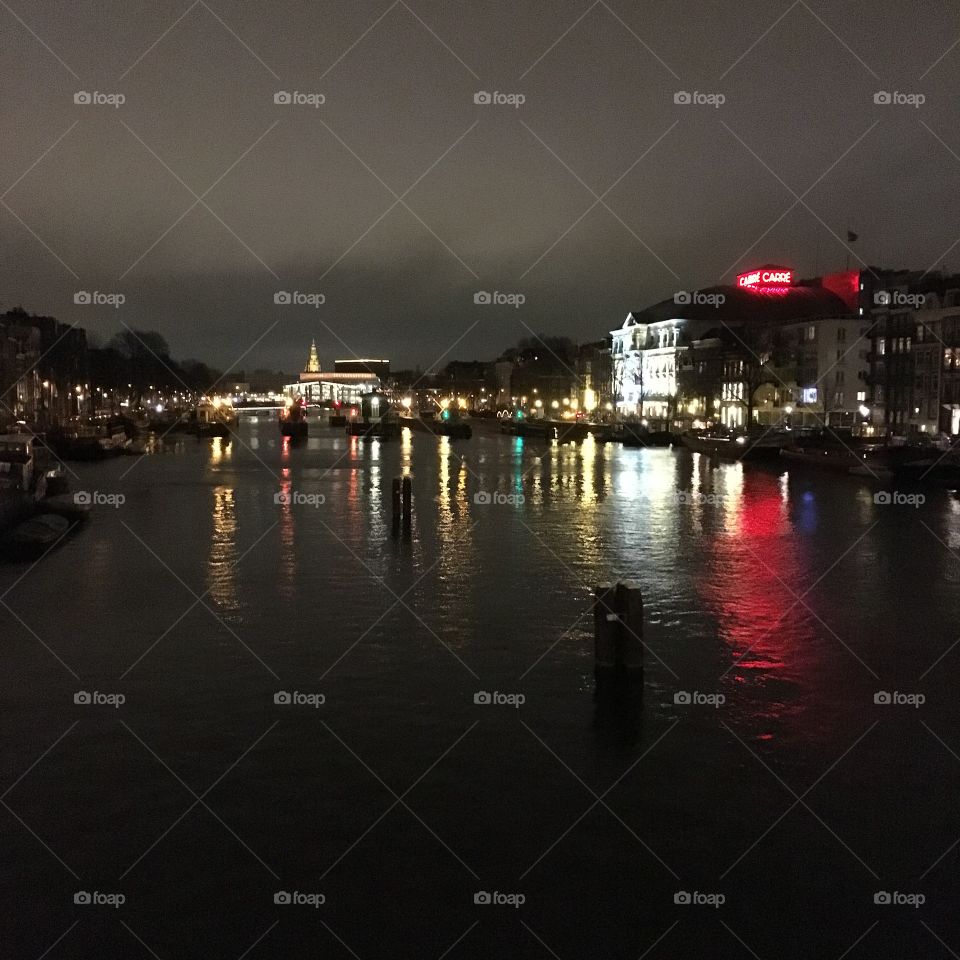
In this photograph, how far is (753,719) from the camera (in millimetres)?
12703

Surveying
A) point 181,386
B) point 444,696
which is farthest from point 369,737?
point 181,386

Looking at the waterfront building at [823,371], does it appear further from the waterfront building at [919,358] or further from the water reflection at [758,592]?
the water reflection at [758,592]
